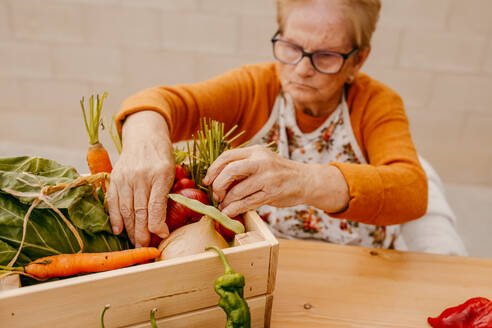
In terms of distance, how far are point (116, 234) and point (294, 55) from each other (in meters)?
0.77

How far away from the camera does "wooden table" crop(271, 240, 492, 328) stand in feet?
2.74

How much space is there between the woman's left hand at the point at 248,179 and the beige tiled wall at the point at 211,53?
166cm

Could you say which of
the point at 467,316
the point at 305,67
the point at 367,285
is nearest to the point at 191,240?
the point at 367,285

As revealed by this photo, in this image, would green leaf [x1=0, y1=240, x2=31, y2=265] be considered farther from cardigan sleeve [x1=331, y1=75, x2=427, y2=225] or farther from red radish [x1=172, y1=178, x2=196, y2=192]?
cardigan sleeve [x1=331, y1=75, x2=427, y2=225]

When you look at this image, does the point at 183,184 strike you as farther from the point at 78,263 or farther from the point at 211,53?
the point at 211,53

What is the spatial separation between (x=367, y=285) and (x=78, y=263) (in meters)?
0.62

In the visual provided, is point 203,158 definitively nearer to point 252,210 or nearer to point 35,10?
point 252,210

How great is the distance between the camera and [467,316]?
0.82m

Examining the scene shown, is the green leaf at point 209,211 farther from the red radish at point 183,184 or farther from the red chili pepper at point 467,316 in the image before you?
the red chili pepper at point 467,316

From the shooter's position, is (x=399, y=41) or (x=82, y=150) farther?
(x=82, y=150)

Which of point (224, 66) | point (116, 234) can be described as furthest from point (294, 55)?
point (224, 66)

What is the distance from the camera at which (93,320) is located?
65 centimetres

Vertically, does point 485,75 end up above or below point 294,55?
below

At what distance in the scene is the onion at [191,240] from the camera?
0.71 meters
